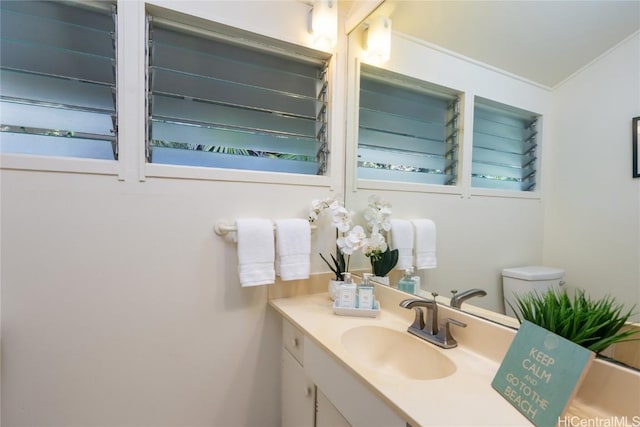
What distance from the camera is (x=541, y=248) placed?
0.90m

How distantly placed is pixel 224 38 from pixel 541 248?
1540mm

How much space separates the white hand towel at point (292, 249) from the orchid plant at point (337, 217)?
0.11 m

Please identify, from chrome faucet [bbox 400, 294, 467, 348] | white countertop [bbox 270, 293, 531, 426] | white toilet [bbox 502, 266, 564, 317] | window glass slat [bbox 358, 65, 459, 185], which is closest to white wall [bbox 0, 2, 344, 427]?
window glass slat [bbox 358, 65, 459, 185]

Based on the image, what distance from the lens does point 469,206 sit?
1.17m

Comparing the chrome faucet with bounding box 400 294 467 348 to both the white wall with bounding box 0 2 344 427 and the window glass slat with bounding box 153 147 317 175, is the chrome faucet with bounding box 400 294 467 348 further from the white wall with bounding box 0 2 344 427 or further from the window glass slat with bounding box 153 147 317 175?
the window glass slat with bounding box 153 147 317 175

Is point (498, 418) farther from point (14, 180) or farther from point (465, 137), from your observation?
point (14, 180)

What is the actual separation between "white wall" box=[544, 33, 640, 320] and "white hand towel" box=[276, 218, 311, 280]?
915mm

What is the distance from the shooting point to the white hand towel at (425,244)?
128 centimetres

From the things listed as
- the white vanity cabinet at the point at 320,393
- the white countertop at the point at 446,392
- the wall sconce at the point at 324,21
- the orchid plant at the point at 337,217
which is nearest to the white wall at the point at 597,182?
the white countertop at the point at 446,392

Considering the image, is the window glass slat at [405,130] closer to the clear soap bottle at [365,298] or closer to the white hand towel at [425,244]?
the white hand towel at [425,244]

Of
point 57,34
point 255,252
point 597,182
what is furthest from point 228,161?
point 597,182

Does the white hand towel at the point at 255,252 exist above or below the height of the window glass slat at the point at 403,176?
below

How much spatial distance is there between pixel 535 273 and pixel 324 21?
1.38 metres

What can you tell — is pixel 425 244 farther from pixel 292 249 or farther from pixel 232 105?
pixel 232 105
